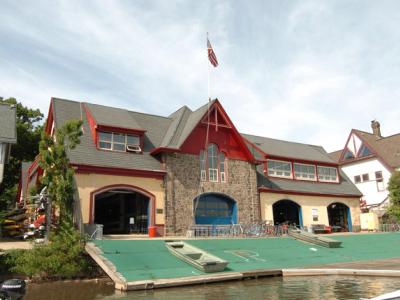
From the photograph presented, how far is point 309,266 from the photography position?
1648 centimetres

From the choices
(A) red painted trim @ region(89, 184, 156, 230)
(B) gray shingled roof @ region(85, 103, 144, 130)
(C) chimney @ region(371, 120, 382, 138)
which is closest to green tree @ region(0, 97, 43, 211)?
(B) gray shingled roof @ region(85, 103, 144, 130)

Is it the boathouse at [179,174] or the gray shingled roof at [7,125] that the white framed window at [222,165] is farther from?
the gray shingled roof at [7,125]

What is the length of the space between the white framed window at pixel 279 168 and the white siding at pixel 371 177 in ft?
45.5

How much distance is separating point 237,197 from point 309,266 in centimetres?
1112

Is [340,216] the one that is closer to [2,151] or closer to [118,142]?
[118,142]

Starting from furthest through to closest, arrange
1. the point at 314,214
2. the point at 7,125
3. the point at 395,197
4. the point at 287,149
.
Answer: the point at 287,149 < the point at 395,197 < the point at 314,214 < the point at 7,125

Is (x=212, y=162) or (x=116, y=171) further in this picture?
(x=212, y=162)

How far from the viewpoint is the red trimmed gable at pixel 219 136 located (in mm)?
26589

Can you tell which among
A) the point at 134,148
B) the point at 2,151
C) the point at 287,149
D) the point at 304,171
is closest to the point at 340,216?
the point at 304,171

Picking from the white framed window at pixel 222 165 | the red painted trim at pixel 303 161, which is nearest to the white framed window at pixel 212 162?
the white framed window at pixel 222 165

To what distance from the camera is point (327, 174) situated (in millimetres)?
36094

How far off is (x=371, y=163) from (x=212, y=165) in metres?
23.8

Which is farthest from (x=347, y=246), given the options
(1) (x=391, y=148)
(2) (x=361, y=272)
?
(1) (x=391, y=148)

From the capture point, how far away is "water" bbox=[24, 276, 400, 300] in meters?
11.1
